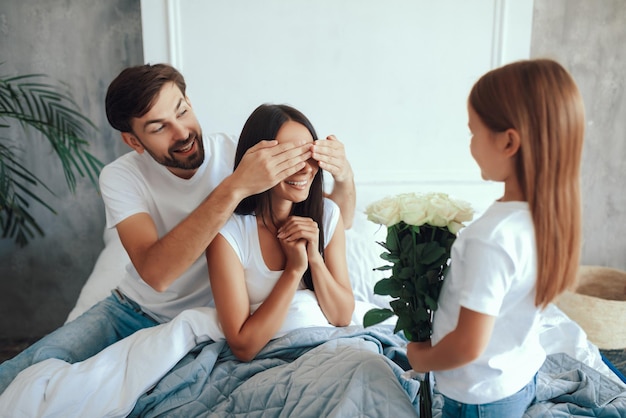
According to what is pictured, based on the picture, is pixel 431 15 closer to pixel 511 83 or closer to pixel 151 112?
pixel 151 112

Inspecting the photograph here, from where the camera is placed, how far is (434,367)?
0.87m

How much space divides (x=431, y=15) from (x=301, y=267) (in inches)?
54.7

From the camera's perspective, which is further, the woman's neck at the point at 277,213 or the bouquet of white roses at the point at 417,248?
the woman's neck at the point at 277,213

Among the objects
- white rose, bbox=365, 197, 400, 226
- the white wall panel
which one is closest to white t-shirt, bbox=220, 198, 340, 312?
white rose, bbox=365, 197, 400, 226

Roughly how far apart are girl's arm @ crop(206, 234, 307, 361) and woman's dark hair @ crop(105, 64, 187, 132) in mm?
407

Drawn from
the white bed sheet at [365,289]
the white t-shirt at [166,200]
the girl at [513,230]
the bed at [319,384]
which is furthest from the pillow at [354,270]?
the girl at [513,230]

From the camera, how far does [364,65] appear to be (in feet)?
7.07

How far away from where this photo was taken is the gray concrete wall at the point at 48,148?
7.21 feet

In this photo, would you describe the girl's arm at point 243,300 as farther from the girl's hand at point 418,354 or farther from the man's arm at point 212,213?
the girl's hand at point 418,354

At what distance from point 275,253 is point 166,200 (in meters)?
0.38

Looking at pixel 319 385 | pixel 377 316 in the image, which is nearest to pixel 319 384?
pixel 319 385

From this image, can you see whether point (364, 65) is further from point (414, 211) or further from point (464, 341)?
point (464, 341)

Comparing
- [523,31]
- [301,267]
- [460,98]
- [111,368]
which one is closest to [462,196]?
[460,98]

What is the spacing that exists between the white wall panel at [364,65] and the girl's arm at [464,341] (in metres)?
1.36
